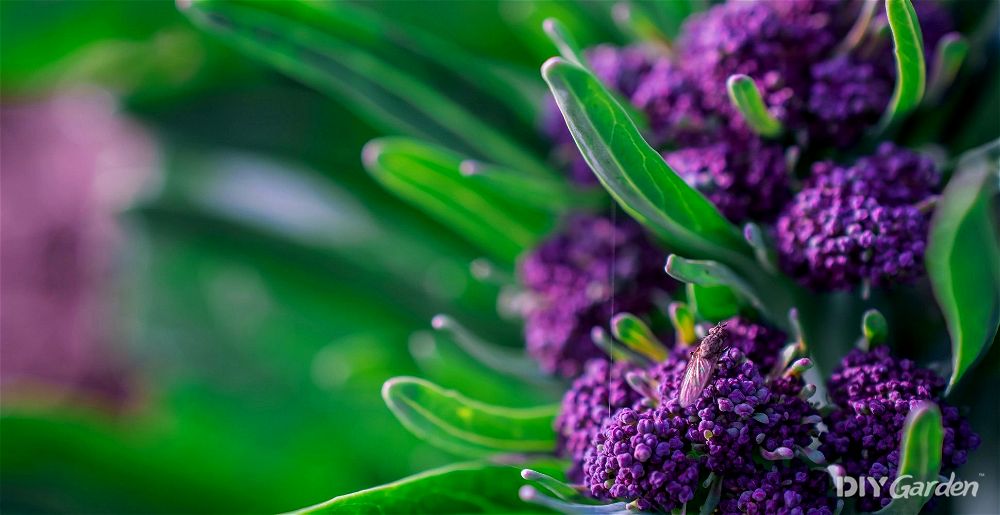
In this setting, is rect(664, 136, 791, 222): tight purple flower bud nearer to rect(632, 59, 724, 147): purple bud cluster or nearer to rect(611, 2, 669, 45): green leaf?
rect(632, 59, 724, 147): purple bud cluster

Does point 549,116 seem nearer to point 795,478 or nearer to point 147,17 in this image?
point 795,478

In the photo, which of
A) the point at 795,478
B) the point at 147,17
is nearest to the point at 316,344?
the point at 147,17

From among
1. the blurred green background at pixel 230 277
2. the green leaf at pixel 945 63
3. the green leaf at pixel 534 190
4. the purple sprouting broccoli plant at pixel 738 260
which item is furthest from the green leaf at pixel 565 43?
the blurred green background at pixel 230 277

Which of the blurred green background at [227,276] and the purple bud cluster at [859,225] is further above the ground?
the blurred green background at [227,276]

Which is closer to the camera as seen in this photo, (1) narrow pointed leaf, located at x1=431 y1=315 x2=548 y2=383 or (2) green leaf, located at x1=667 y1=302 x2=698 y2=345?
(2) green leaf, located at x1=667 y1=302 x2=698 y2=345

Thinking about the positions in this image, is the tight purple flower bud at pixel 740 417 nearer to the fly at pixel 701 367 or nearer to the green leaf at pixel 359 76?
the fly at pixel 701 367

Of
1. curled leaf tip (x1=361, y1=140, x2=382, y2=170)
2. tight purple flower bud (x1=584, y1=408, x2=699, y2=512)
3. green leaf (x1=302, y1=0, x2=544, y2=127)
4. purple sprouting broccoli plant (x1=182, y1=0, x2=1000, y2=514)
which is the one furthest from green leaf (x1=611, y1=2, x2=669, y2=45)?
tight purple flower bud (x1=584, y1=408, x2=699, y2=512)
